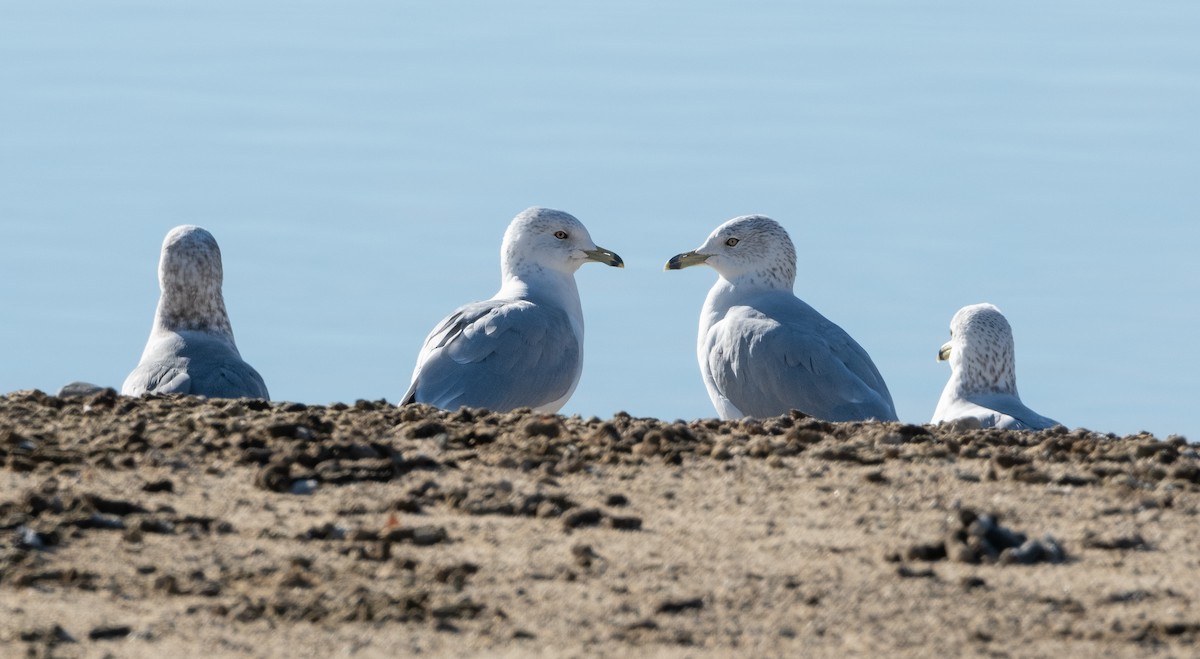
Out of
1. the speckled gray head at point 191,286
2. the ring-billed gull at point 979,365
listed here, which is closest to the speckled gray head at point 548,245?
the speckled gray head at point 191,286

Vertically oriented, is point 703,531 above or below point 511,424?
below

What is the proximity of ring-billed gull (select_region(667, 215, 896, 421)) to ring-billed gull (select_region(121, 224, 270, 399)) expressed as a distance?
3.27 m

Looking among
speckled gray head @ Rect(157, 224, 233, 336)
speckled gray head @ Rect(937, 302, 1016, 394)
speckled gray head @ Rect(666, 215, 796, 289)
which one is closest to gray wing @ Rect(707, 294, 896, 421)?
speckled gray head @ Rect(666, 215, 796, 289)

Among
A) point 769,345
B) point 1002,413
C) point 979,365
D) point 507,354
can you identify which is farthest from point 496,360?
point 979,365

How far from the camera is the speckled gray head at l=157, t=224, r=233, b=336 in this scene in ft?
45.9

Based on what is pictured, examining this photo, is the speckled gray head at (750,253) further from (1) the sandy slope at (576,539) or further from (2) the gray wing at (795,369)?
(1) the sandy slope at (576,539)

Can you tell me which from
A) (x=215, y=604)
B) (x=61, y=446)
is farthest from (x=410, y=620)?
(x=61, y=446)

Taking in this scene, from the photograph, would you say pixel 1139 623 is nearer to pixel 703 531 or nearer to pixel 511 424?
pixel 703 531

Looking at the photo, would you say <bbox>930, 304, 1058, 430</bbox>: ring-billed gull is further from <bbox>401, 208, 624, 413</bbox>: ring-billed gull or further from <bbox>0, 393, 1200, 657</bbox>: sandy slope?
<bbox>0, 393, 1200, 657</bbox>: sandy slope

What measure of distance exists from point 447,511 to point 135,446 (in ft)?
5.21

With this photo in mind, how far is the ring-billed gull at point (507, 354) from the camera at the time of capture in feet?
39.9

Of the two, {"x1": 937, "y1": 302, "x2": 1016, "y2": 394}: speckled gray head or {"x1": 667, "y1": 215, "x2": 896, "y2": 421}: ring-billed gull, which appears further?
{"x1": 937, "y1": 302, "x2": 1016, "y2": 394}: speckled gray head

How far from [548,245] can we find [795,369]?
288cm

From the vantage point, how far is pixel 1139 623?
553 cm
